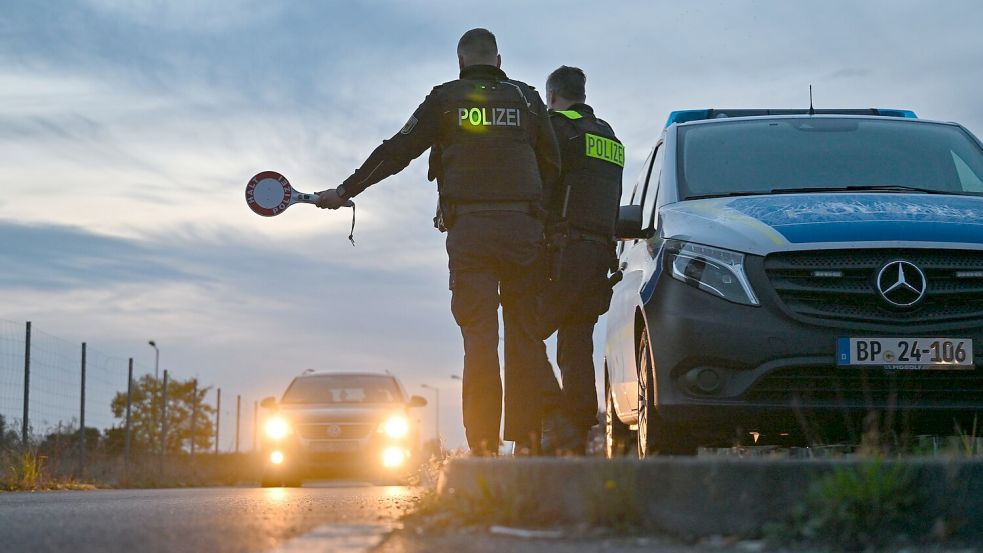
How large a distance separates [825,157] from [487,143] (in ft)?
6.60

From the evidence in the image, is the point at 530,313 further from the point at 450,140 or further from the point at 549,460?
the point at 549,460

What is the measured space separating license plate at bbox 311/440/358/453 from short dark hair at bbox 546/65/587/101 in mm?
8598

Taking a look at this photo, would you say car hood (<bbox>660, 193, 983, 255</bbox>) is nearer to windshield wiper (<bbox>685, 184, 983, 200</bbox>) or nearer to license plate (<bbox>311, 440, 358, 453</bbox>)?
windshield wiper (<bbox>685, 184, 983, 200</bbox>)

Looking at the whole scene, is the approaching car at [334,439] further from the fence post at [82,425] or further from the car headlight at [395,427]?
the fence post at [82,425]

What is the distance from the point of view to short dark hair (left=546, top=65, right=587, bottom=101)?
28.5ft

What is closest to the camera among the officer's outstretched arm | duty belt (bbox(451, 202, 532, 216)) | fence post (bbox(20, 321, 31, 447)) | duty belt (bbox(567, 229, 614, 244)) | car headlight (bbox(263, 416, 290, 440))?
duty belt (bbox(451, 202, 532, 216))

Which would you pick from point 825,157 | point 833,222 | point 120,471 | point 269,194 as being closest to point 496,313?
point 833,222

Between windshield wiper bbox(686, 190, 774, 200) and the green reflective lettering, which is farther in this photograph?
the green reflective lettering

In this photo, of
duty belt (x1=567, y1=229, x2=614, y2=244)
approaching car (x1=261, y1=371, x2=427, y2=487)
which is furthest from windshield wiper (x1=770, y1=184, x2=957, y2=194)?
approaching car (x1=261, y1=371, x2=427, y2=487)

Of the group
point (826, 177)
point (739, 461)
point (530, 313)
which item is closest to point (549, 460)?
point (739, 461)

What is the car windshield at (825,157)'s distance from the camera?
7.46 m

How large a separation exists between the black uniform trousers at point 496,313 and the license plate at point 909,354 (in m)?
1.68

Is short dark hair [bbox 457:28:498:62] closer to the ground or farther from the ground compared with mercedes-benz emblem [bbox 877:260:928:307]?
farther from the ground

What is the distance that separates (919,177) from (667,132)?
1506 mm
